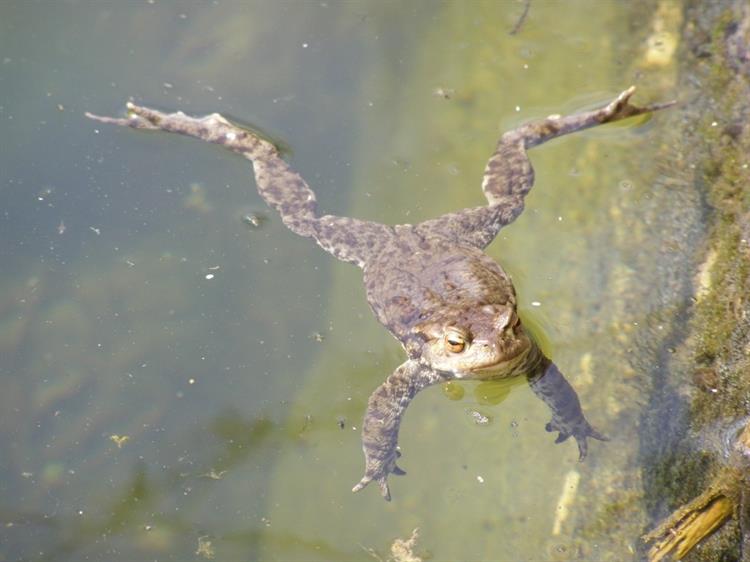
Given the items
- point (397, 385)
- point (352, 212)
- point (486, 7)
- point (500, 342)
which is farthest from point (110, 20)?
point (500, 342)

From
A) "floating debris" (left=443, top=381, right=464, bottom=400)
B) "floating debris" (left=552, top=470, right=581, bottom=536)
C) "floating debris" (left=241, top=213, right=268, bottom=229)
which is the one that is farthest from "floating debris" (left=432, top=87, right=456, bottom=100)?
"floating debris" (left=552, top=470, right=581, bottom=536)

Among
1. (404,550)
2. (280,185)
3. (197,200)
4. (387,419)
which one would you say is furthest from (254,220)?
(404,550)

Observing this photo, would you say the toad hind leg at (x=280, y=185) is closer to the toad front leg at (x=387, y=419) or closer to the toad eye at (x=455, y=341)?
the toad front leg at (x=387, y=419)

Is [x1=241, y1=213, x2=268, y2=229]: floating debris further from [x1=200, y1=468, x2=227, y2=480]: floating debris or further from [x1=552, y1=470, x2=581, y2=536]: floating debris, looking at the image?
[x1=552, y1=470, x2=581, y2=536]: floating debris

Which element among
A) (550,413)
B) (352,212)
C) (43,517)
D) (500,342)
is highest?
(500,342)

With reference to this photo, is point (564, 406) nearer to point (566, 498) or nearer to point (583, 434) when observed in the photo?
point (583, 434)

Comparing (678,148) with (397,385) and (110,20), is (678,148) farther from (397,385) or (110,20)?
(110,20)
